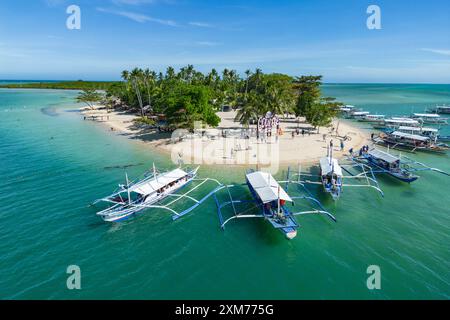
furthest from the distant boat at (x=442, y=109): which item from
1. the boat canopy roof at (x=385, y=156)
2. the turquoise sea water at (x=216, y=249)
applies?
the turquoise sea water at (x=216, y=249)

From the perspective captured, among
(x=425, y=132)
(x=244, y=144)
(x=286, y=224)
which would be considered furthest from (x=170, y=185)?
(x=425, y=132)

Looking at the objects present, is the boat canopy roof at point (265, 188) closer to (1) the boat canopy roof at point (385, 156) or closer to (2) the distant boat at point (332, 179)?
(2) the distant boat at point (332, 179)

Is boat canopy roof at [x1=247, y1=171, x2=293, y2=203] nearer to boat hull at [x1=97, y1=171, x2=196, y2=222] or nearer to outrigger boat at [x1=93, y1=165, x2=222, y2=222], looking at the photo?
outrigger boat at [x1=93, y1=165, x2=222, y2=222]

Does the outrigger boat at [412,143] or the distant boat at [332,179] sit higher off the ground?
the outrigger boat at [412,143]

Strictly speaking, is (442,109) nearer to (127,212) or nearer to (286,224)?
(286,224)

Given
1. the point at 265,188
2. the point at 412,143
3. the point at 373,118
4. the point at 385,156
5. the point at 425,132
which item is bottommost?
the point at 265,188
